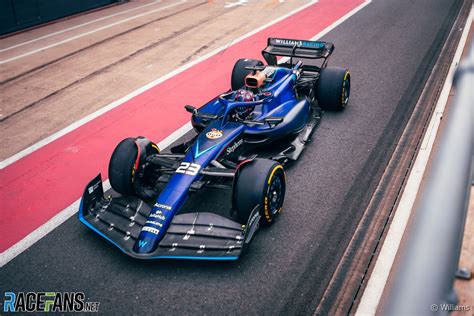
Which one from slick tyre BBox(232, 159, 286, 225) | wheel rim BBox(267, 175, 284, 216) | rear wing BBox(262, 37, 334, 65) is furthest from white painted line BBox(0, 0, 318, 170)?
wheel rim BBox(267, 175, 284, 216)

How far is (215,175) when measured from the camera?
230 inches

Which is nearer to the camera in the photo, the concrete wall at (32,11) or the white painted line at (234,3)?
the concrete wall at (32,11)

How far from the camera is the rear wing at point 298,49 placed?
883 cm

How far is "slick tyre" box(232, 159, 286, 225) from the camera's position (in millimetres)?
5496

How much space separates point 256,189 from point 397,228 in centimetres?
175

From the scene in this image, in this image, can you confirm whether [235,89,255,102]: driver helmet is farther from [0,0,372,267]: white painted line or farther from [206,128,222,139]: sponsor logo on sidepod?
[0,0,372,267]: white painted line

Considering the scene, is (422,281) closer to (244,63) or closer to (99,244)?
(99,244)

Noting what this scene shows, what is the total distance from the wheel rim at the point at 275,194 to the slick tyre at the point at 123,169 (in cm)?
176

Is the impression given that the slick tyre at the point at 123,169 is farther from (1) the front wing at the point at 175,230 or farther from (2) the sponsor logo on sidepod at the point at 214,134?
(2) the sponsor logo on sidepod at the point at 214,134

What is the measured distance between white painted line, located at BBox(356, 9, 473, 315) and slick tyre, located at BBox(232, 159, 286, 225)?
1.37m

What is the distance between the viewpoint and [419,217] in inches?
49.8

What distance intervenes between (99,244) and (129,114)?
4110mm

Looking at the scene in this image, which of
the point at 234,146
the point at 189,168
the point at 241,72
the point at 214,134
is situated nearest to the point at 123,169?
the point at 189,168

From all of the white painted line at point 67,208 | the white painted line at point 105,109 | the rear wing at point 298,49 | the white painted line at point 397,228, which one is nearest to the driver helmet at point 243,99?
the white painted line at point 67,208
